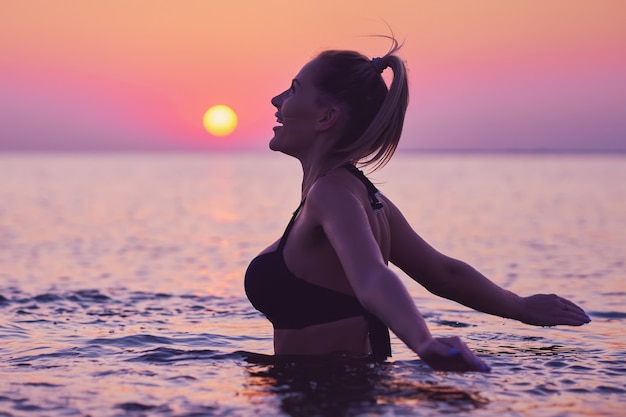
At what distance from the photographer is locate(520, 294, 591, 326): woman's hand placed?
521 centimetres

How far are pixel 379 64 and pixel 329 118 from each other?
1.34 ft

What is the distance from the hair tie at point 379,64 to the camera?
476cm

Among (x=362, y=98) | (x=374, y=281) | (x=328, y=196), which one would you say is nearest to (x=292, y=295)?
(x=328, y=196)

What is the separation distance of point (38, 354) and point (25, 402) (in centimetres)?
170

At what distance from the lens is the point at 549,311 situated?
5246 mm

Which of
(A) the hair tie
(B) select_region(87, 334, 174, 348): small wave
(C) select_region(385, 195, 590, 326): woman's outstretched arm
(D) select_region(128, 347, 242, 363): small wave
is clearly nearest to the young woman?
(A) the hair tie

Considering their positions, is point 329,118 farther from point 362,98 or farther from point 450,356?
point 450,356

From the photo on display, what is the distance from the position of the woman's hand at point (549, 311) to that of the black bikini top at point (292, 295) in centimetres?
110

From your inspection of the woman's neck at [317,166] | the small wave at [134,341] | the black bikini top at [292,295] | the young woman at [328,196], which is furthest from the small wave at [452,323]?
the woman's neck at [317,166]

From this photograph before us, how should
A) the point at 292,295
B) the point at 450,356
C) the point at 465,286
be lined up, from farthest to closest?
the point at 465,286 → the point at 292,295 → the point at 450,356

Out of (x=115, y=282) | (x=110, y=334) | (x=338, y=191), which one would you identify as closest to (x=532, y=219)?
(x=115, y=282)

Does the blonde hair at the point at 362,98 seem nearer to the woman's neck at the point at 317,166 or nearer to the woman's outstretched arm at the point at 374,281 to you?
the woman's neck at the point at 317,166

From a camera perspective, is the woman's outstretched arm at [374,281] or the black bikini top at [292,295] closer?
the woman's outstretched arm at [374,281]

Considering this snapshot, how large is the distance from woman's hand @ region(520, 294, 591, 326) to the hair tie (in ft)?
5.69
